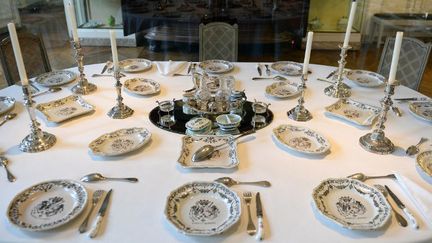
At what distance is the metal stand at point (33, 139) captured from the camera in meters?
1.25

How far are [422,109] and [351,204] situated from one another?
752mm

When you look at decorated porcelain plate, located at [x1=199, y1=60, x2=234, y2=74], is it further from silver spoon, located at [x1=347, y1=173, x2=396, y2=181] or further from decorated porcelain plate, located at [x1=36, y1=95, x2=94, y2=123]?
silver spoon, located at [x1=347, y1=173, x2=396, y2=181]

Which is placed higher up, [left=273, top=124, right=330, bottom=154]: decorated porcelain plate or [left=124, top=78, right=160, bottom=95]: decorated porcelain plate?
[left=124, top=78, right=160, bottom=95]: decorated porcelain plate

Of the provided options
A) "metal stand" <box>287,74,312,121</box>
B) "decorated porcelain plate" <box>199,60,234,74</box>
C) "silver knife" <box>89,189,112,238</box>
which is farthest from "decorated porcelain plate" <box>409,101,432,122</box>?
"silver knife" <box>89,189,112,238</box>

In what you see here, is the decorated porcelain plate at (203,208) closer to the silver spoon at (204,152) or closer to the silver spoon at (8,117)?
the silver spoon at (204,152)

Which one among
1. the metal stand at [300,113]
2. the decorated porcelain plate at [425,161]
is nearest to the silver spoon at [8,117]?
the metal stand at [300,113]

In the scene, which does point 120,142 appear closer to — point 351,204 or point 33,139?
point 33,139

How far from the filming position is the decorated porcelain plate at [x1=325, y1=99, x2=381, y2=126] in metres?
1.45

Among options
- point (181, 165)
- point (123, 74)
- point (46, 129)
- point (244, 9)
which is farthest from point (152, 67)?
point (244, 9)

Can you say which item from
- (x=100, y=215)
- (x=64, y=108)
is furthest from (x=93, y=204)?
(x=64, y=108)

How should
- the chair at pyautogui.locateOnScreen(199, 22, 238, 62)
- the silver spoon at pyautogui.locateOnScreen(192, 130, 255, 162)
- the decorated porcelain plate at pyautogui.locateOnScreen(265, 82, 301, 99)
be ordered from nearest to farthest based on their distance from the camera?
the silver spoon at pyautogui.locateOnScreen(192, 130, 255, 162) < the decorated porcelain plate at pyautogui.locateOnScreen(265, 82, 301, 99) < the chair at pyautogui.locateOnScreen(199, 22, 238, 62)

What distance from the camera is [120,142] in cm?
130

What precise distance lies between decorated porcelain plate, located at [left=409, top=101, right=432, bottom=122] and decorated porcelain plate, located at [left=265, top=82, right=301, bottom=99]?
47 centimetres

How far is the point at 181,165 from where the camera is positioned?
3.80 feet
